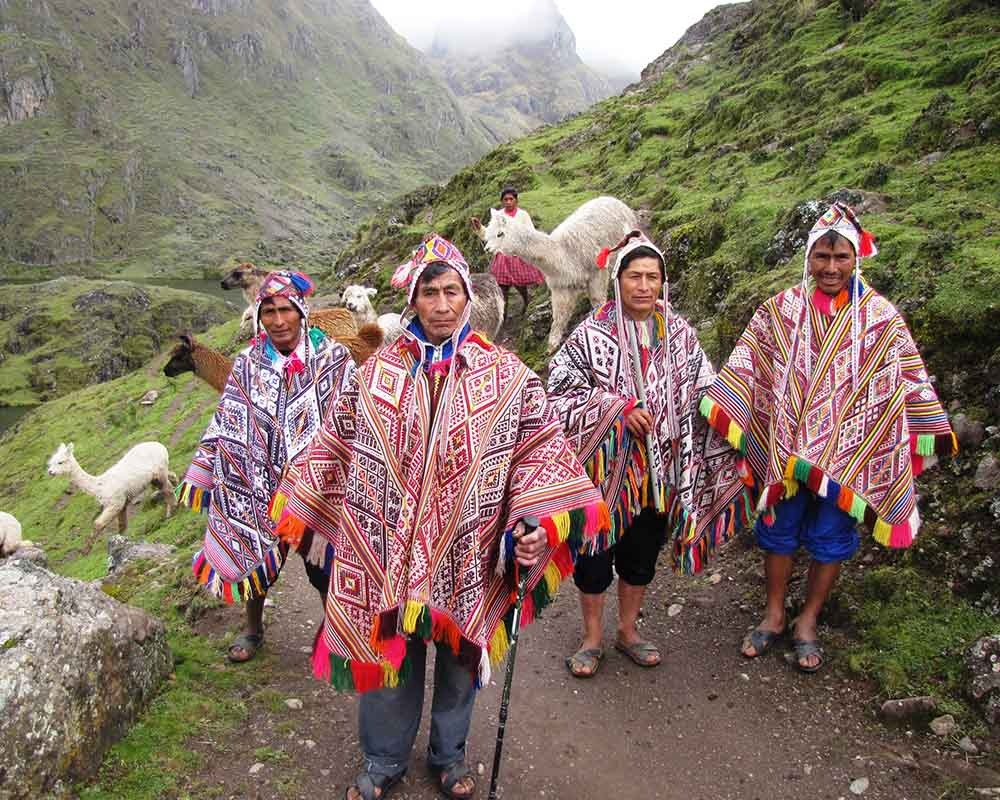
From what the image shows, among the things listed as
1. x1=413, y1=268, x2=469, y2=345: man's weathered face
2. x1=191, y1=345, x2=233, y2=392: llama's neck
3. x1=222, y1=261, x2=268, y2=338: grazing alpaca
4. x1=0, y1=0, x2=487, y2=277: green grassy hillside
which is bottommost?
x1=191, y1=345, x2=233, y2=392: llama's neck

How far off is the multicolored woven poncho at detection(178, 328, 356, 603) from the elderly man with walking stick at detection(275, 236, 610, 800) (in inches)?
32.7

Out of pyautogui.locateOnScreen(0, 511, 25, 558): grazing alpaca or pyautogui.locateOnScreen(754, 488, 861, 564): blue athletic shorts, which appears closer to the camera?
pyautogui.locateOnScreen(754, 488, 861, 564): blue athletic shorts

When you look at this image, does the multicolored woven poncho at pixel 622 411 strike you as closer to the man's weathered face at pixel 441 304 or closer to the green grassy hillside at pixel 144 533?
the man's weathered face at pixel 441 304

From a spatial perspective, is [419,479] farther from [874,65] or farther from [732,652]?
[874,65]

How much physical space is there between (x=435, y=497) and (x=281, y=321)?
4.88ft

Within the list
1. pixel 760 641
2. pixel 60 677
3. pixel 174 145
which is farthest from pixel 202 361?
pixel 174 145

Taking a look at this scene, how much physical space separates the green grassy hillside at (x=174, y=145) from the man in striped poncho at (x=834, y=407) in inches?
3702

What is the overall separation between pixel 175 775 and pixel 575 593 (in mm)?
2777

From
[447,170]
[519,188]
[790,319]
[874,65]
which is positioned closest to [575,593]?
[790,319]

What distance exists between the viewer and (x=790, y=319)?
10.7ft

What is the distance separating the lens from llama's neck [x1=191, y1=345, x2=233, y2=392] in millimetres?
7367

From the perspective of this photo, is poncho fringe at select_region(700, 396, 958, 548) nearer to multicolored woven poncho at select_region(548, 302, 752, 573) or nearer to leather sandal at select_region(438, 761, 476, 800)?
multicolored woven poncho at select_region(548, 302, 752, 573)

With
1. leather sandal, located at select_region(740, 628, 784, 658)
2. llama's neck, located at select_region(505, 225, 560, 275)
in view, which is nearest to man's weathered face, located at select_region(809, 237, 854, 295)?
leather sandal, located at select_region(740, 628, 784, 658)

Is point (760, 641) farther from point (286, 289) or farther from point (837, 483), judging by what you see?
point (286, 289)
